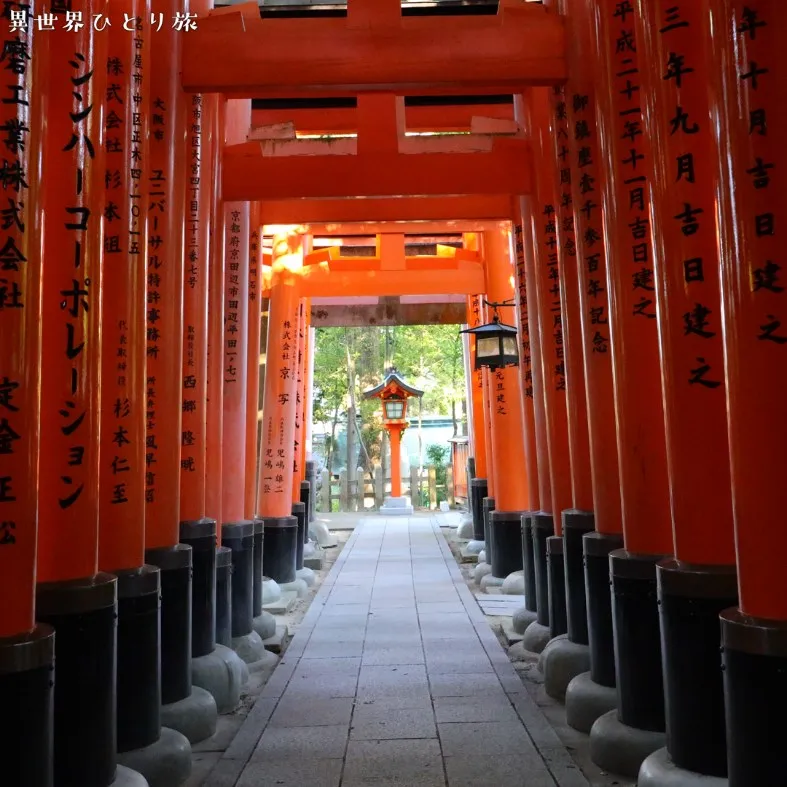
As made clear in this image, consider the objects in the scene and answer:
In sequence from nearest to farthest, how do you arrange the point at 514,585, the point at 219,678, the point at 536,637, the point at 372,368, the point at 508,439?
the point at 219,678, the point at 536,637, the point at 514,585, the point at 508,439, the point at 372,368

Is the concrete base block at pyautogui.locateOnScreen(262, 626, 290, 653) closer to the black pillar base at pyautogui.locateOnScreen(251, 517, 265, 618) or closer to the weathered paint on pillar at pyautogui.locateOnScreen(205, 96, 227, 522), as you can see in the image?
the black pillar base at pyautogui.locateOnScreen(251, 517, 265, 618)

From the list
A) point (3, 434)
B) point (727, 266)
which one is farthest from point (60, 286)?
point (727, 266)

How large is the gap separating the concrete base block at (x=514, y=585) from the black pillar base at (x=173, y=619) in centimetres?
457

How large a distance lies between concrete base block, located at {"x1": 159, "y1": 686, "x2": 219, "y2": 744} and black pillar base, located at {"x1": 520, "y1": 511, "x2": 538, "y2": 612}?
3.05 meters

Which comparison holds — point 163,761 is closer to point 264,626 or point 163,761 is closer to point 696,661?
point 696,661

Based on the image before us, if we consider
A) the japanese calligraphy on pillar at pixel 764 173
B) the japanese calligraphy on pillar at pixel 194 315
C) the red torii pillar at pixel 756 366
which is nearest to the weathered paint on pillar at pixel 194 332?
the japanese calligraphy on pillar at pixel 194 315

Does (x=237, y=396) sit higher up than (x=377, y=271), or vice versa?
(x=377, y=271)

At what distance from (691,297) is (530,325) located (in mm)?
3428

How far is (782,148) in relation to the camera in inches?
91.2

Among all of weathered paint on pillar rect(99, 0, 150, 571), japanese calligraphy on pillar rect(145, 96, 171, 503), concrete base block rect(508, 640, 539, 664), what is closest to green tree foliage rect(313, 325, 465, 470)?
concrete base block rect(508, 640, 539, 664)

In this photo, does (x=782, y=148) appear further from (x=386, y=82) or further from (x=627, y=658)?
(x=386, y=82)

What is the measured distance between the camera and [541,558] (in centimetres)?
606

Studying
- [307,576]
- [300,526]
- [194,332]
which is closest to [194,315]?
[194,332]

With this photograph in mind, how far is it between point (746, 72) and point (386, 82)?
2.76 metres
